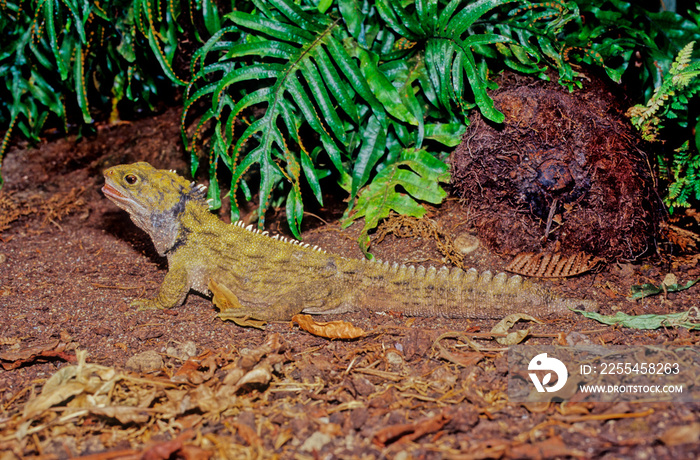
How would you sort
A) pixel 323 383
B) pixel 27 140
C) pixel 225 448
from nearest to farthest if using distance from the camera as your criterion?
pixel 225 448 → pixel 323 383 → pixel 27 140

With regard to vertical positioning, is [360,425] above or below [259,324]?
above

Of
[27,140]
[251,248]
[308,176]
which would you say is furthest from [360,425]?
[27,140]

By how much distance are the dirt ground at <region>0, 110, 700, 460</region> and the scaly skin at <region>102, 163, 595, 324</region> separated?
0.16 metres

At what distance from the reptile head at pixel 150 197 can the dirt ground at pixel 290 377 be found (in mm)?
592

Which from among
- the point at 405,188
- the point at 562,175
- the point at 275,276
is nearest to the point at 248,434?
the point at 275,276

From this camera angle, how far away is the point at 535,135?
4.53 m

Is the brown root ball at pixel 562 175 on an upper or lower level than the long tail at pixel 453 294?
upper

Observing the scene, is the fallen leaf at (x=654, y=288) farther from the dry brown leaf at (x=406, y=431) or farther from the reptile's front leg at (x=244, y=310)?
the reptile's front leg at (x=244, y=310)

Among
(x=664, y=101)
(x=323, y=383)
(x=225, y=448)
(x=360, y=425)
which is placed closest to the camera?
(x=225, y=448)

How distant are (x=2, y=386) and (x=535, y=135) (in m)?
4.59

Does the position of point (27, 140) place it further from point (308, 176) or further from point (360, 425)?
point (360, 425)

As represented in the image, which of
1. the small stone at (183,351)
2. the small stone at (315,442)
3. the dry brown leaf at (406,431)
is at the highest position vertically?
the dry brown leaf at (406,431)

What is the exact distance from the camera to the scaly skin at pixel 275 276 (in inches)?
159

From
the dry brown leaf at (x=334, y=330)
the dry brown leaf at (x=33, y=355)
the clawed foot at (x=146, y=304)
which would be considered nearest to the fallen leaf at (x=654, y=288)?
the dry brown leaf at (x=334, y=330)
